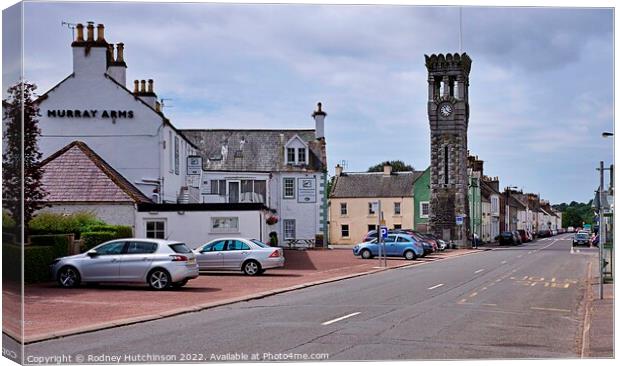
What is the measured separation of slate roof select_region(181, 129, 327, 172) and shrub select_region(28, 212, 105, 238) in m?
2.84

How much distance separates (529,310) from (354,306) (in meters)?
3.71

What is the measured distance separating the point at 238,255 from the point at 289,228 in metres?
1.65

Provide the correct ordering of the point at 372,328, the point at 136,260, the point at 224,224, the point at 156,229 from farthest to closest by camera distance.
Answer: the point at 224,224
the point at 136,260
the point at 156,229
the point at 372,328

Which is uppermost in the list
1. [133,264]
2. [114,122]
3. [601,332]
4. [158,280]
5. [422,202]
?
[114,122]

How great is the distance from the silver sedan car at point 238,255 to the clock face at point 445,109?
720 cm

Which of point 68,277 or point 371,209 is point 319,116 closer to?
point 68,277

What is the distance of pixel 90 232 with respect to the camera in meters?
19.1

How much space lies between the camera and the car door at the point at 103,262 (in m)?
18.2

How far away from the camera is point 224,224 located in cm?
2122

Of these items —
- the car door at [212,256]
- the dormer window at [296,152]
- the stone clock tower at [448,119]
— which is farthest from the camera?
the dormer window at [296,152]

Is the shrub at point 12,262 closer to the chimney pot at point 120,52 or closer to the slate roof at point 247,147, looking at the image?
the chimney pot at point 120,52

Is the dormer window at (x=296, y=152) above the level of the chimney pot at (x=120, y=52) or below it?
below

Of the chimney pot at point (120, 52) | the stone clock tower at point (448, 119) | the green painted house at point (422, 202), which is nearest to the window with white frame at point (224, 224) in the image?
the stone clock tower at point (448, 119)

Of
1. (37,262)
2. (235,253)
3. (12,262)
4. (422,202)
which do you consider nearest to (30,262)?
(37,262)
